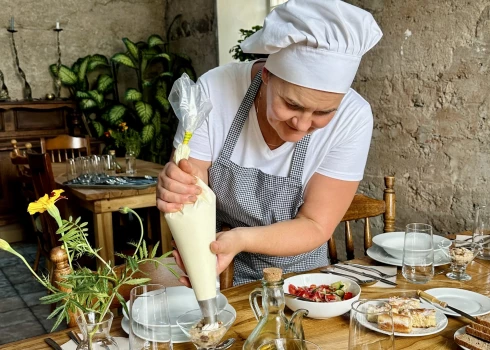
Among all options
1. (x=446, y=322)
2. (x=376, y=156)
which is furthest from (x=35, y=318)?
(x=446, y=322)

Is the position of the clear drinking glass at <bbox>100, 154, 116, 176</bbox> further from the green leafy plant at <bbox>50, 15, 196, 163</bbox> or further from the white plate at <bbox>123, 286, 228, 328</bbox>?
the white plate at <bbox>123, 286, 228, 328</bbox>

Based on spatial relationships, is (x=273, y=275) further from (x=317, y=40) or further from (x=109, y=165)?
(x=109, y=165)

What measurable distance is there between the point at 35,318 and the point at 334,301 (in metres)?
2.64

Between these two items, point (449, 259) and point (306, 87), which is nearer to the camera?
point (306, 87)

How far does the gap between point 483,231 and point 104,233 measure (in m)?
2.04

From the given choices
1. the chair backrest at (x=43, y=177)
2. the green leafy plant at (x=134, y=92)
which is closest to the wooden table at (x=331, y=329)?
the chair backrest at (x=43, y=177)

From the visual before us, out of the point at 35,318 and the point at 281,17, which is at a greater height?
the point at 281,17

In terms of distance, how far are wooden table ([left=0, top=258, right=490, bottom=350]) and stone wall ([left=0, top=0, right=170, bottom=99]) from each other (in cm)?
452

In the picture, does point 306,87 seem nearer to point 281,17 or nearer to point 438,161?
point 281,17

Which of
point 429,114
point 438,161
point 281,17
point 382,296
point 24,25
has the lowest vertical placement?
point 382,296

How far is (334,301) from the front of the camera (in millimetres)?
1132

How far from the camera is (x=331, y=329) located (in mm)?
1114

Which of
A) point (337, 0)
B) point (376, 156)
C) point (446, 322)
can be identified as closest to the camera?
point (446, 322)

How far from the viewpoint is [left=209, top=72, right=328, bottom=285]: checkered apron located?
5.07 feet
